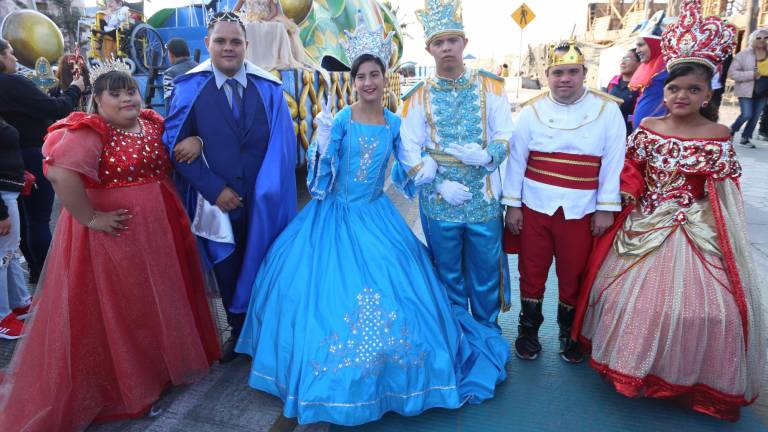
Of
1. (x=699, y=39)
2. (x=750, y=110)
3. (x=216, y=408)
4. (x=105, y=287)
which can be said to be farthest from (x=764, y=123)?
(x=105, y=287)

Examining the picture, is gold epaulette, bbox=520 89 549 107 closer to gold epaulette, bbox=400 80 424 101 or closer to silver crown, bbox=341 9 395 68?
gold epaulette, bbox=400 80 424 101

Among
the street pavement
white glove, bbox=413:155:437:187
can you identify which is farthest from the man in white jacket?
the street pavement

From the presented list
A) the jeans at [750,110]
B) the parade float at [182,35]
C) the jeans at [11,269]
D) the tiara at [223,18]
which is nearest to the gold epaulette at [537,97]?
the tiara at [223,18]

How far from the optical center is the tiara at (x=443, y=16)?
2.19m

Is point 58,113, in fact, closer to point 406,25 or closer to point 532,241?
point 532,241

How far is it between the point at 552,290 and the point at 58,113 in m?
3.79

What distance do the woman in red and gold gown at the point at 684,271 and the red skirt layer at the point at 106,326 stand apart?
6.91 feet

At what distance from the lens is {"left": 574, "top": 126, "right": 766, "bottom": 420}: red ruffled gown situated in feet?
6.34

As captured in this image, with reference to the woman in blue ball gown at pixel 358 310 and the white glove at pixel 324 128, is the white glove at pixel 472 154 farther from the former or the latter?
the white glove at pixel 324 128

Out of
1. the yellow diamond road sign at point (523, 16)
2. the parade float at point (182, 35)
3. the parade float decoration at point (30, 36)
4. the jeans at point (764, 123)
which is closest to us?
the parade float at point (182, 35)

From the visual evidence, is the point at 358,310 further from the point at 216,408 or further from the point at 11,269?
the point at 11,269

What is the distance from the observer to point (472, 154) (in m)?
2.23

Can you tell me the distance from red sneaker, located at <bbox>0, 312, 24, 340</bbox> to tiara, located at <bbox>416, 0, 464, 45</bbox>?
307cm

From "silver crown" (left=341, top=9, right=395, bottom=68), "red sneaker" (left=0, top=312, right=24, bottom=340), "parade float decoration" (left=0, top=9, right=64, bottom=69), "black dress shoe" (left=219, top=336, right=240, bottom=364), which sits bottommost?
"black dress shoe" (left=219, top=336, right=240, bottom=364)
